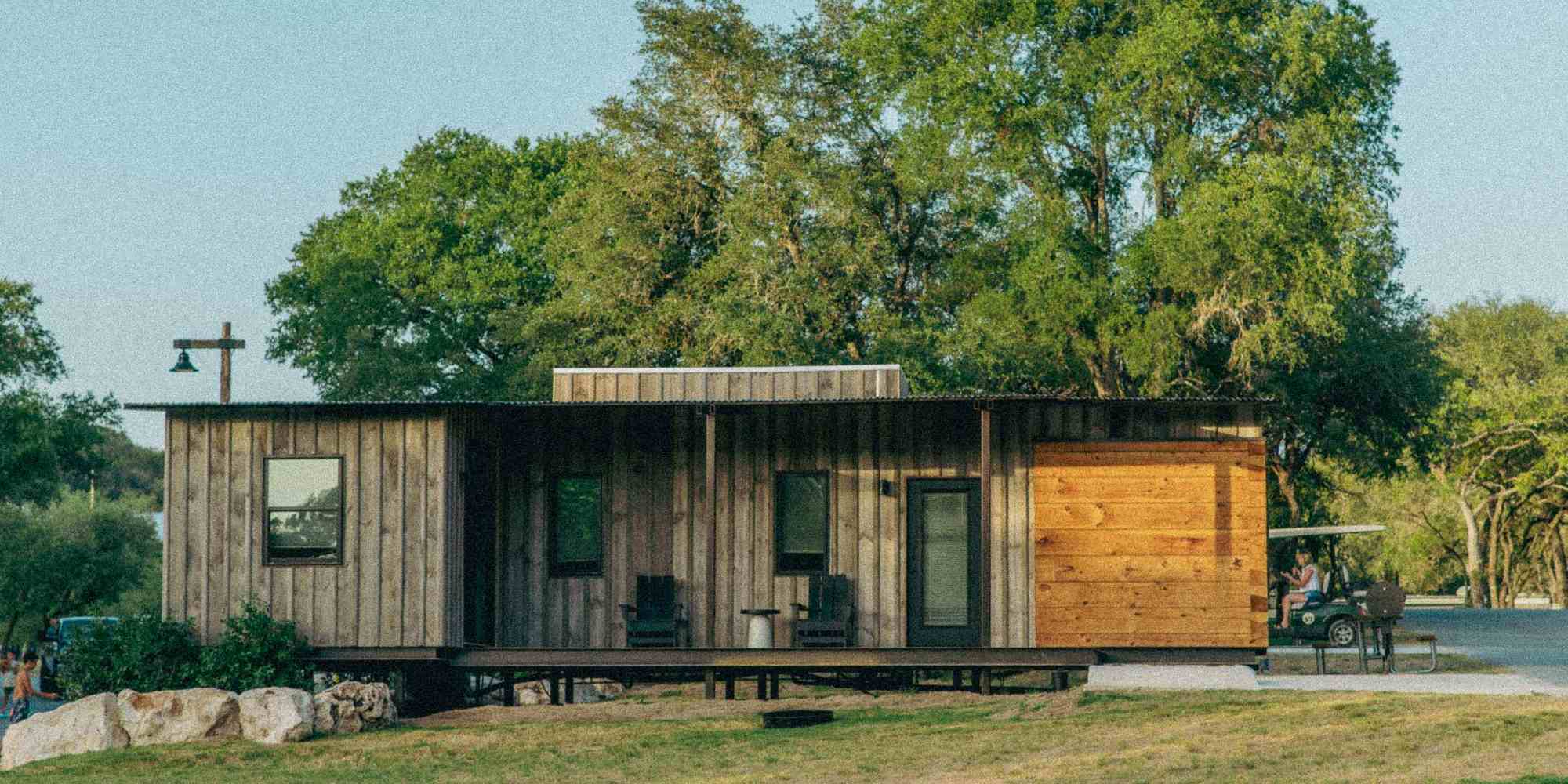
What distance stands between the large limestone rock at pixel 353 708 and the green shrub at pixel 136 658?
133cm

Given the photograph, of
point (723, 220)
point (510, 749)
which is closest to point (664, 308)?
point (723, 220)

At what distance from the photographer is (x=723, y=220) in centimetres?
3472

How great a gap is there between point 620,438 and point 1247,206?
13751 millimetres

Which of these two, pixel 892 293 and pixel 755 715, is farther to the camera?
pixel 892 293

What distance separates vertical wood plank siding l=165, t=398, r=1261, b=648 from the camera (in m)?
18.0

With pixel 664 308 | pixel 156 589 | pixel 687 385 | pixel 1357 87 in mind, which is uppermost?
pixel 1357 87

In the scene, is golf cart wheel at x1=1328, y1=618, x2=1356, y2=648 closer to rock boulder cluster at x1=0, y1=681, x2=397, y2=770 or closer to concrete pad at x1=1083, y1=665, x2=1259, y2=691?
concrete pad at x1=1083, y1=665, x2=1259, y2=691

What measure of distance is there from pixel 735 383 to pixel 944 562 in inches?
121

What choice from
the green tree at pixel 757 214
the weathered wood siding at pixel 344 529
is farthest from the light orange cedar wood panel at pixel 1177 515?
the green tree at pixel 757 214

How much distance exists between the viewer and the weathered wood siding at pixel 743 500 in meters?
18.5

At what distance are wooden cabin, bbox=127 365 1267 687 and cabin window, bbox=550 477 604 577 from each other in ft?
0.07

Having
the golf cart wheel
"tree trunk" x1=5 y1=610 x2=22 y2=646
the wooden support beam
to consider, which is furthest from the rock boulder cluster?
"tree trunk" x1=5 y1=610 x2=22 y2=646

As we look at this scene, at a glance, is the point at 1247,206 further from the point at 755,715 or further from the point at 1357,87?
the point at 755,715

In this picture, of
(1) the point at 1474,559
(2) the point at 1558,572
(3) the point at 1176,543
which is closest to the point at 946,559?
(3) the point at 1176,543
